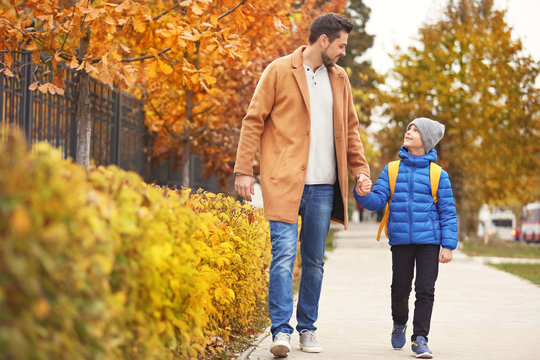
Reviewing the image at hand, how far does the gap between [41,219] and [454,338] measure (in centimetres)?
499

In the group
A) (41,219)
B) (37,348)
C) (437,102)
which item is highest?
(437,102)

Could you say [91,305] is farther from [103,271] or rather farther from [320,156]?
[320,156]

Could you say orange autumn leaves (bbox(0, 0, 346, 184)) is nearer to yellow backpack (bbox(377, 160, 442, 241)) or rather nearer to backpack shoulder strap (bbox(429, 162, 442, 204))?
yellow backpack (bbox(377, 160, 442, 241))

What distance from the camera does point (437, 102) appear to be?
2792cm

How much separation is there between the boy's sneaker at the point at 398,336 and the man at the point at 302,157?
0.65m

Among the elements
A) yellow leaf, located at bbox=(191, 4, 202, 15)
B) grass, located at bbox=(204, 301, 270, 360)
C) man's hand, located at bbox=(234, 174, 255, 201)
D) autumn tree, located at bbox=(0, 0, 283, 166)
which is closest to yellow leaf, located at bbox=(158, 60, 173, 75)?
autumn tree, located at bbox=(0, 0, 283, 166)

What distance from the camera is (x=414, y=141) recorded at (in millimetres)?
5855

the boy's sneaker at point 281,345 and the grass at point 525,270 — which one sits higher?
the boy's sneaker at point 281,345

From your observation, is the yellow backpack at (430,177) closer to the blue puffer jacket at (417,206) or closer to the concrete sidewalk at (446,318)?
the blue puffer jacket at (417,206)

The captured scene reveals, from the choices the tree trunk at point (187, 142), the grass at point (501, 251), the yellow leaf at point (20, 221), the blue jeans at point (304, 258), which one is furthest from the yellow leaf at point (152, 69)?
the grass at point (501, 251)

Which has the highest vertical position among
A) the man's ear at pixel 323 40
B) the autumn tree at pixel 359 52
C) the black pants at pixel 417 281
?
the autumn tree at pixel 359 52

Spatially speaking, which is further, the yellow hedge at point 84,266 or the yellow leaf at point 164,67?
the yellow leaf at point 164,67

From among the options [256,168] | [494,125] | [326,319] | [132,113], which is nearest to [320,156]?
[326,319]

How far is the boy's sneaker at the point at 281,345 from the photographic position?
514cm
